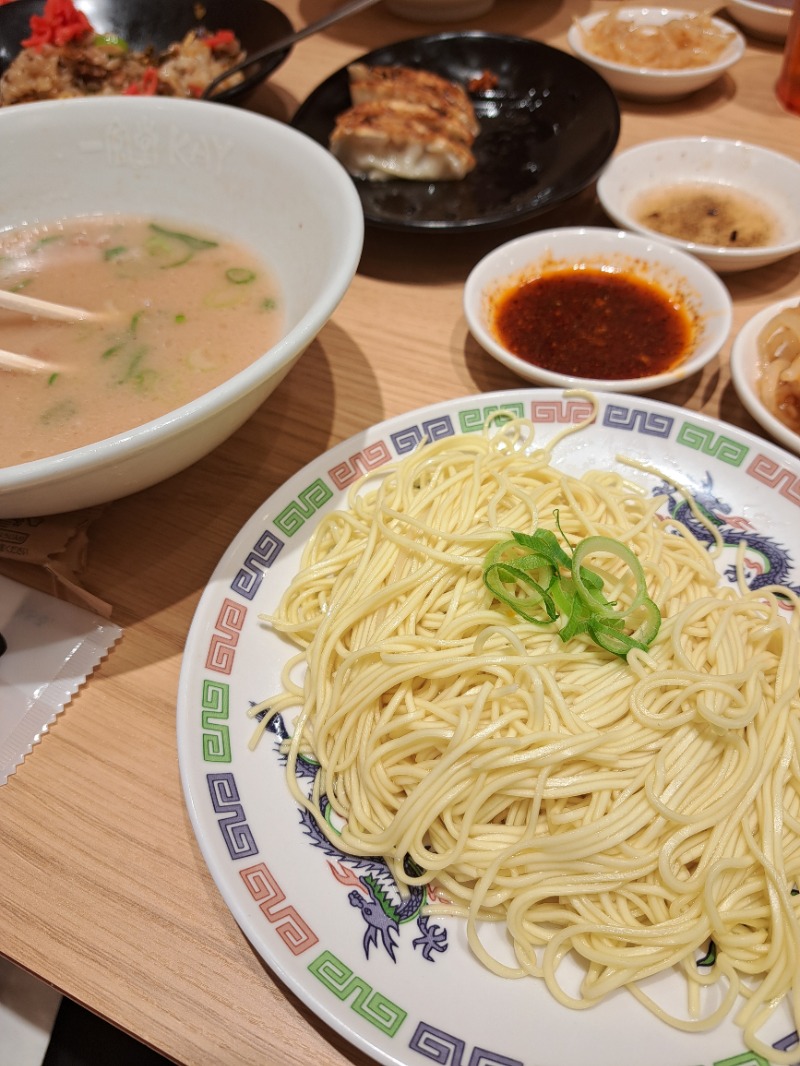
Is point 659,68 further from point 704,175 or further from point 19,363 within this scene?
point 19,363

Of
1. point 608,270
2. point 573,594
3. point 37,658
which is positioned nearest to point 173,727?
point 37,658

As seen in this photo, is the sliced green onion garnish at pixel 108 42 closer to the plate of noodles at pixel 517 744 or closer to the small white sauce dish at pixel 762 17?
the plate of noodles at pixel 517 744

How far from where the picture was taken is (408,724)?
4.06ft

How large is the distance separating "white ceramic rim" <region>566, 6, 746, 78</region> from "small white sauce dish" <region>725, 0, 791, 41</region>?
249 millimetres

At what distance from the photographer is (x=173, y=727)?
134 cm

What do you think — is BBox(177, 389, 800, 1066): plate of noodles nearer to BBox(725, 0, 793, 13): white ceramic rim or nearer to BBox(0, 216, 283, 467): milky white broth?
BBox(0, 216, 283, 467): milky white broth

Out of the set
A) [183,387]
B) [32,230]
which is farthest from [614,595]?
[32,230]

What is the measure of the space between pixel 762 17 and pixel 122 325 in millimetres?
3169

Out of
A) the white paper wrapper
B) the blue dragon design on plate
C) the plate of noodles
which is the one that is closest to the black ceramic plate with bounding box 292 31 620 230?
the plate of noodles

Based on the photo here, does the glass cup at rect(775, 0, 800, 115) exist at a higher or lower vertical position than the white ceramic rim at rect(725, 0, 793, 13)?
lower

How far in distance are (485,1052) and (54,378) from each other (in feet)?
4.58

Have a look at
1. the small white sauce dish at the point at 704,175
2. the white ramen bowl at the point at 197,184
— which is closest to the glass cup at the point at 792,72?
the small white sauce dish at the point at 704,175

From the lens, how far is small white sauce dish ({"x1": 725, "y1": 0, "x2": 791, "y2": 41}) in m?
3.11

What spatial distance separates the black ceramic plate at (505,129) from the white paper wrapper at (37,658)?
1353mm
